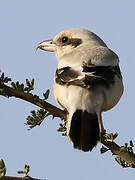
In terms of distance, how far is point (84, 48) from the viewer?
17.6 feet

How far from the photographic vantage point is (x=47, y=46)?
6.30m

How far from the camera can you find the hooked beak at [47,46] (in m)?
6.20

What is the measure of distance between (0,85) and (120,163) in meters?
1.00

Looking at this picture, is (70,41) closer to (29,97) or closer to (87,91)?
(87,91)

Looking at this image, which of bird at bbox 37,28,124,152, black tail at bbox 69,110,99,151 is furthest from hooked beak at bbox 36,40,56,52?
black tail at bbox 69,110,99,151

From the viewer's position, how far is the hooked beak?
6195mm

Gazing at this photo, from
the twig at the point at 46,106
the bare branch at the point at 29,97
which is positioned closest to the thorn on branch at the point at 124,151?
the twig at the point at 46,106

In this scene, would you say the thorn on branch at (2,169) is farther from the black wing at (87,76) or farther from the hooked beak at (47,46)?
the hooked beak at (47,46)

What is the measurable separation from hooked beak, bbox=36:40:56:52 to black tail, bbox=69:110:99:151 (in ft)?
7.87

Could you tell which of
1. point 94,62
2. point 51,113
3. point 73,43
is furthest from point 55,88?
point 73,43

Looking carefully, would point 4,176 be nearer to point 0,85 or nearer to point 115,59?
point 0,85

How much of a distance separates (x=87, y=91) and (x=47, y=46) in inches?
93.5

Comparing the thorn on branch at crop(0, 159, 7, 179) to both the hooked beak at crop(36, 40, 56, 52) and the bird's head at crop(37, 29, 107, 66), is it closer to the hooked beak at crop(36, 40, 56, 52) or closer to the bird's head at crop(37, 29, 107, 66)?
the bird's head at crop(37, 29, 107, 66)

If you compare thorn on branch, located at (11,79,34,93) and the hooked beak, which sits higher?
the hooked beak
